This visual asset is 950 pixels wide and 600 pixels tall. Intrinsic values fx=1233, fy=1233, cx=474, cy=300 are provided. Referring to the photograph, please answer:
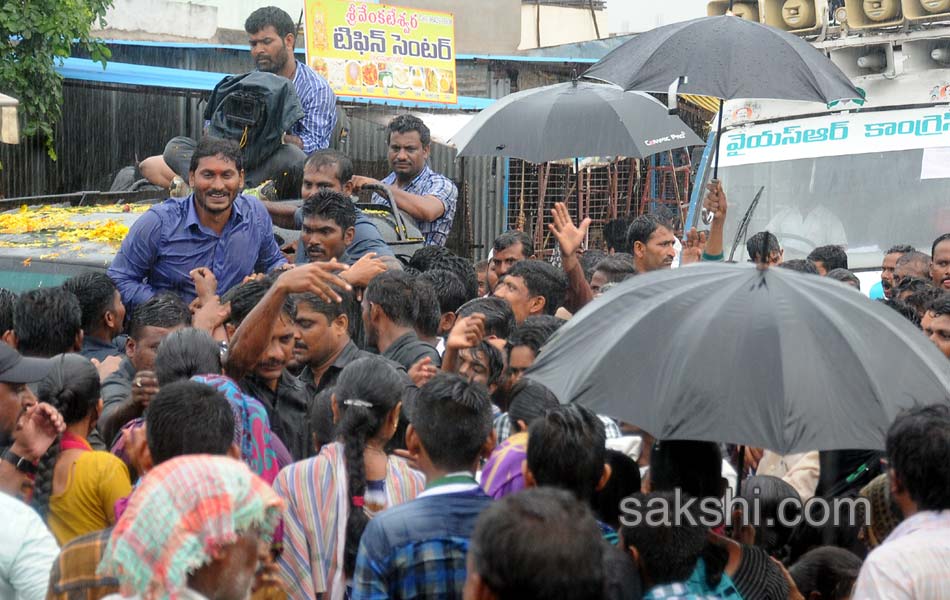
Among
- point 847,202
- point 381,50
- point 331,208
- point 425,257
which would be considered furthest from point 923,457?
point 381,50

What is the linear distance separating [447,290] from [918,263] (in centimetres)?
374

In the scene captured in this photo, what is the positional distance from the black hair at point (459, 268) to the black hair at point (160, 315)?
5.28ft

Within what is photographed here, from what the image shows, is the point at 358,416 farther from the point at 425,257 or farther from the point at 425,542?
the point at 425,257

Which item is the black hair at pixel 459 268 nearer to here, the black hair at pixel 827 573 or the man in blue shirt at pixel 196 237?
the man in blue shirt at pixel 196 237

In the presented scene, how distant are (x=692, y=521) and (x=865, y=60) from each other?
7.51 meters

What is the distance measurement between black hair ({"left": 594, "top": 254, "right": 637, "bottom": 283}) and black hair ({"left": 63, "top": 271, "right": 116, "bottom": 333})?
10.2 feet

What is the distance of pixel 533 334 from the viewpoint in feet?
17.3

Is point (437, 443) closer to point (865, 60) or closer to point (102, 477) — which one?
point (102, 477)

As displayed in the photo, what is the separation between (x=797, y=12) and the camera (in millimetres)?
10336

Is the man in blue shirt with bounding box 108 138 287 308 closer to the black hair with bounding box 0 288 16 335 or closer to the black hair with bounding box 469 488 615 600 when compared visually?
the black hair with bounding box 0 288 16 335

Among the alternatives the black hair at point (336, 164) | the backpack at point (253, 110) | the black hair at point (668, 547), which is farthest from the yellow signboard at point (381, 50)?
the black hair at point (668, 547)

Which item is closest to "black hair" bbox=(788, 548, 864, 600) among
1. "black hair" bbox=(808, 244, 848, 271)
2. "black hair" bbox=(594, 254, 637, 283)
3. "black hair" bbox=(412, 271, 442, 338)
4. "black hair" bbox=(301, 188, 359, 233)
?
"black hair" bbox=(412, 271, 442, 338)

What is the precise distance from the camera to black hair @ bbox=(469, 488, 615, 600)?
2.54 metres

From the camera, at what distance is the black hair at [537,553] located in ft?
8.32
